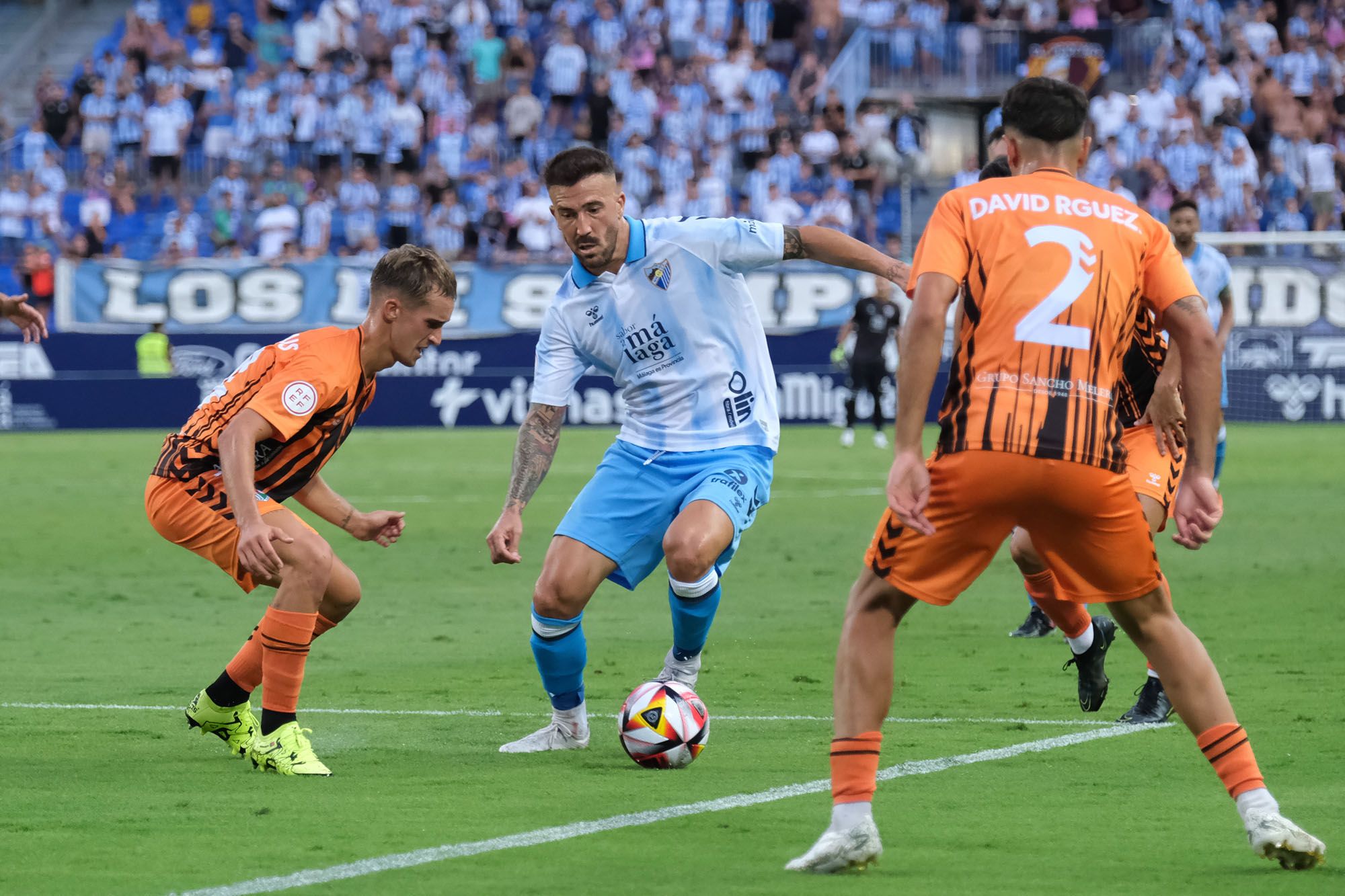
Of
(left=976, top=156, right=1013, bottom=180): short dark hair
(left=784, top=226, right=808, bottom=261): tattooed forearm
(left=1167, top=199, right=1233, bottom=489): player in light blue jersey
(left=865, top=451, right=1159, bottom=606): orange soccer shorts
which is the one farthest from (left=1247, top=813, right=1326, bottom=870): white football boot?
(left=1167, top=199, right=1233, bottom=489): player in light blue jersey

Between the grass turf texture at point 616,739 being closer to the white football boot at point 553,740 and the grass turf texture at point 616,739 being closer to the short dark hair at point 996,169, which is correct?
the white football boot at point 553,740

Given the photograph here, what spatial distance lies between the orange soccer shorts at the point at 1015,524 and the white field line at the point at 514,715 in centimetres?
253

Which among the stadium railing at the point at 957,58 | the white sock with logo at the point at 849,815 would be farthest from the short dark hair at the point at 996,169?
the stadium railing at the point at 957,58

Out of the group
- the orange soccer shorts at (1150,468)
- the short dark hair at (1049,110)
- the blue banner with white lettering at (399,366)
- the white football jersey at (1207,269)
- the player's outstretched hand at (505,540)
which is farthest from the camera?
the blue banner with white lettering at (399,366)

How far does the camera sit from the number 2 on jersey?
196 inches

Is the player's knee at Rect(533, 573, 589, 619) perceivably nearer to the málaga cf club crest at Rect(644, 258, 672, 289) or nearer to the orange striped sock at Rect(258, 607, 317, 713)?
the orange striped sock at Rect(258, 607, 317, 713)

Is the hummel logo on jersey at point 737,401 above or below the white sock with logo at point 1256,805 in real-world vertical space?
above

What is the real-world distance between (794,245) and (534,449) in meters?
1.24

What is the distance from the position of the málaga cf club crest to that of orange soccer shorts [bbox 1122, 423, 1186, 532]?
6.69 ft

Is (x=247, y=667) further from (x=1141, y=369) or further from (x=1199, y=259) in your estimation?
(x=1199, y=259)

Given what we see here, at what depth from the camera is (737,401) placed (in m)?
7.41

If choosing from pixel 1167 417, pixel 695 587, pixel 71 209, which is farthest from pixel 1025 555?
pixel 71 209

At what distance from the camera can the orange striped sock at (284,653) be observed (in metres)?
6.66

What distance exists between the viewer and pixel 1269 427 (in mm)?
27141
